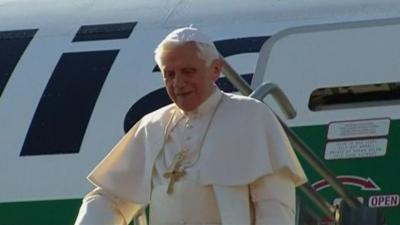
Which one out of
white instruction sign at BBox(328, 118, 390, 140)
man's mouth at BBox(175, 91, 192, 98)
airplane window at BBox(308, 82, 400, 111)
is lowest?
man's mouth at BBox(175, 91, 192, 98)

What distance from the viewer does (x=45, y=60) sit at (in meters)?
8.09

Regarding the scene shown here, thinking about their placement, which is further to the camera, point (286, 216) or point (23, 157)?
point (23, 157)

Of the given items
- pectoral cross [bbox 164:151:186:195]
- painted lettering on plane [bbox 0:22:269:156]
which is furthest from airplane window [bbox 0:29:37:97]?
pectoral cross [bbox 164:151:186:195]

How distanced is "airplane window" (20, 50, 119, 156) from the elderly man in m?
2.77

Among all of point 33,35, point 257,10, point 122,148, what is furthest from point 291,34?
point 122,148

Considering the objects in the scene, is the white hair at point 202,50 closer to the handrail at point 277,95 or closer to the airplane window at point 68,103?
the handrail at point 277,95

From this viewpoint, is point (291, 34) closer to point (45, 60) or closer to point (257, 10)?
point (257, 10)

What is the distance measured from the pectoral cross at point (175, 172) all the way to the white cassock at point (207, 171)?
0.05 feet

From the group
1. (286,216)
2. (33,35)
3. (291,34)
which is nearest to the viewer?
(286,216)

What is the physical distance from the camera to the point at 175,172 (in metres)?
4.87

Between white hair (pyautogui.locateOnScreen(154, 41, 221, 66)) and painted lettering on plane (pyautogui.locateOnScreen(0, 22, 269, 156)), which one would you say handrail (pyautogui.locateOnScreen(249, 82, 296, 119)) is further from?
painted lettering on plane (pyautogui.locateOnScreen(0, 22, 269, 156))

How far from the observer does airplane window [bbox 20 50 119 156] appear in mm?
7812

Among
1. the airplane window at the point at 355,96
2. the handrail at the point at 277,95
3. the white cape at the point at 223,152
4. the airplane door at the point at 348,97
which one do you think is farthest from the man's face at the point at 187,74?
the airplane window at the point at 355,96

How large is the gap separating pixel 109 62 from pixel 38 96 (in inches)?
17.1
